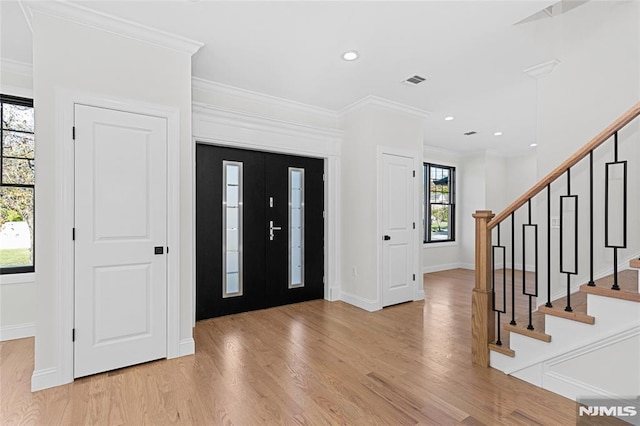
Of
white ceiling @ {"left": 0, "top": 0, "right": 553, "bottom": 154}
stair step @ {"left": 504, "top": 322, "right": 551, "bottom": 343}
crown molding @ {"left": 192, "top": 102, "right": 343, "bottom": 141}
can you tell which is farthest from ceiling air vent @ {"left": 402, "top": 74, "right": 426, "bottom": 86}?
stair step @ {"left": 504, "top": 322, "right": 551, "bottom": 343}

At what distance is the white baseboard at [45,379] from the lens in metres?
2.32

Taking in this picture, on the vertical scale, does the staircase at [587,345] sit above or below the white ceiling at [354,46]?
below

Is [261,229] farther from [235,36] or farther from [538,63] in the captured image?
[538,63]

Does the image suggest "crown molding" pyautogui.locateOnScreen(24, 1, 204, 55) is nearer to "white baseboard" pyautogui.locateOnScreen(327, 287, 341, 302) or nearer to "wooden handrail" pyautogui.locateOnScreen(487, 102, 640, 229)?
"wooden handrail" pyautogui.locateOnScreen(487, 102, 640, 229)

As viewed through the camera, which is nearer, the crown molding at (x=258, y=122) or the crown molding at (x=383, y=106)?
the crown molding at (x=258, y=122)

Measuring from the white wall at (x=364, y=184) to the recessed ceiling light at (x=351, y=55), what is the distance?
1.17 meters

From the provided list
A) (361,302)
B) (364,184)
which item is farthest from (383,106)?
(361,302)

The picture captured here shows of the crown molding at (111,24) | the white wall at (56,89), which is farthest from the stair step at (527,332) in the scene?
the crown molding at (111,24)

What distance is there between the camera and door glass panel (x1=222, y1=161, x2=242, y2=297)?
3.97m

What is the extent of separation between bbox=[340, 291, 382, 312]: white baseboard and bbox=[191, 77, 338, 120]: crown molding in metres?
2.63

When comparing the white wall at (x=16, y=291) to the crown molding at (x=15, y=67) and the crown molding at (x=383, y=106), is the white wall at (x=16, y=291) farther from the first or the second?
the crown molding at (x=383, y=106)

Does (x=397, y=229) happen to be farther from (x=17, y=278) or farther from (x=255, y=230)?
(x=17, y=278)

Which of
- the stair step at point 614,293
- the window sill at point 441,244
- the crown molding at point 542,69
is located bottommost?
the window sill at point 441,244

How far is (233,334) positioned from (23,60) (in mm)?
3473
